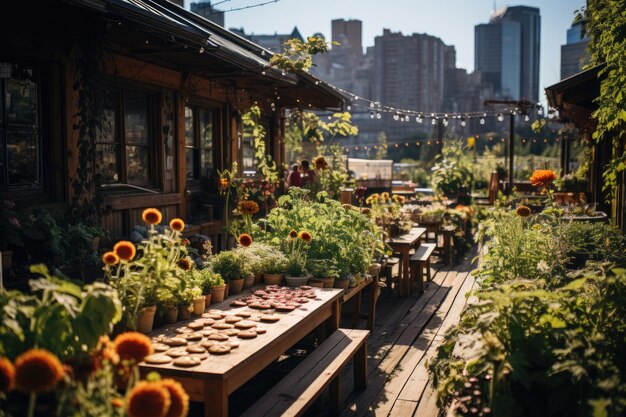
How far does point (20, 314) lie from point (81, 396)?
27.1 inches

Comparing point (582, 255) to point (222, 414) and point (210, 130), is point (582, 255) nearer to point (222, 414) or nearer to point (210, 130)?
point (222, 414)

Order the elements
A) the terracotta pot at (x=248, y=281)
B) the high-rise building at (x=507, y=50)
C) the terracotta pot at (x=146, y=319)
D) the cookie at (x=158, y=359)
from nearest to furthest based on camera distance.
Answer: the cookie at (x=158, y=359)
the terracotta pot at (x=146, y=319)
the terracotta pot at (x=248, y=281)
the high-rise building at (x=507, y=50)

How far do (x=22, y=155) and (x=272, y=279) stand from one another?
93.0 inches

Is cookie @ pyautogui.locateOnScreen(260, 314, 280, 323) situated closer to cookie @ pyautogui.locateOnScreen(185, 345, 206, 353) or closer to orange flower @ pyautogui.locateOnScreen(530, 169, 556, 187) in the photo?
cookie @ pyautogui.locateOnScreen(185, 345, 206, 353)

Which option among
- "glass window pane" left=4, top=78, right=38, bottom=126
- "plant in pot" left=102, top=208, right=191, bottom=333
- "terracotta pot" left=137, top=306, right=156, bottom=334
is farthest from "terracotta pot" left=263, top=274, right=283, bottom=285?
"glass window pane" left=4, top=78, right=38, bottom=126

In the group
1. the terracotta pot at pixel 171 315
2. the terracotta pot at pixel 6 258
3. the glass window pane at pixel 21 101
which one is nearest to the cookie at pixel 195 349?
the terracotta pot at pixel 171 315

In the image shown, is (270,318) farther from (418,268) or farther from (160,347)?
(418,268)

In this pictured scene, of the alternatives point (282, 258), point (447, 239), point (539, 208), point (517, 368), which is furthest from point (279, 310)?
point (539, 208)

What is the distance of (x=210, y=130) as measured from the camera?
9.20 metres

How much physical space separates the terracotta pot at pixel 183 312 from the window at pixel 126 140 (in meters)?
2.97

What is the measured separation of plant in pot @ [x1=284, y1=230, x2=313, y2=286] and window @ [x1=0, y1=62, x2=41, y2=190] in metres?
2.26

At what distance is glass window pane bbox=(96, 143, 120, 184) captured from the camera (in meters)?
6.36

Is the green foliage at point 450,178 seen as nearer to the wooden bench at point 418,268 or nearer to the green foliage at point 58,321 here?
the wooden bench at point 418,268

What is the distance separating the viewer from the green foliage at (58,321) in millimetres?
2088
